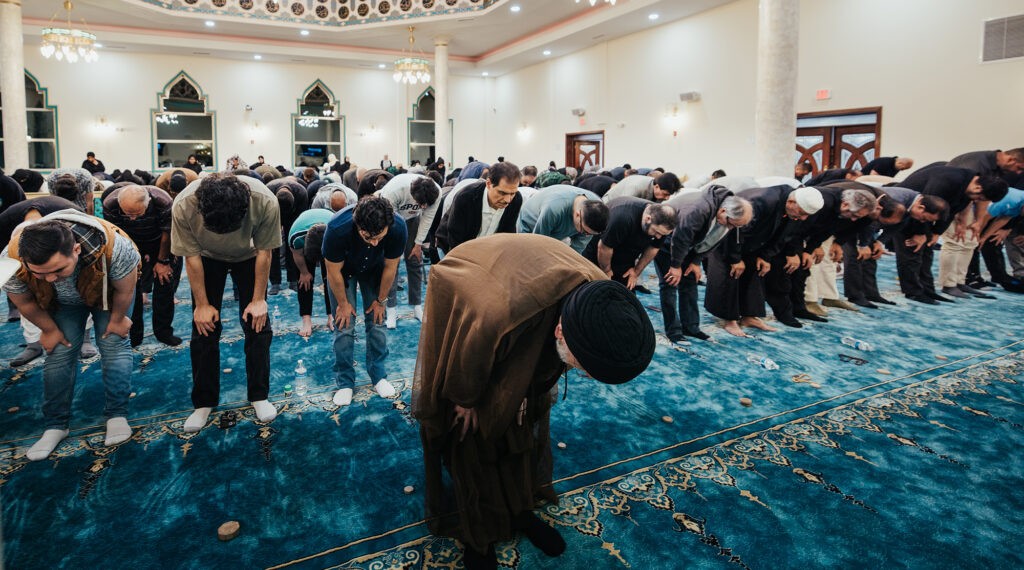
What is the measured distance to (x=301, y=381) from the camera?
3334 mm

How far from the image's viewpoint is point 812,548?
6.36 ft

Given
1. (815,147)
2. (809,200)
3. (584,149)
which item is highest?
(584,149)

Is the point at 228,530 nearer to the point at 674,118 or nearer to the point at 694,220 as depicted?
the point at 694,220

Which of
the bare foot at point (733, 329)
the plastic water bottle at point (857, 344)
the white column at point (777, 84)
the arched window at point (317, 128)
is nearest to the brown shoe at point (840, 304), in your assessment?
the plastic water bottle at point (857, 344)

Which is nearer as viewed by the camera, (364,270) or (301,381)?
(364,270)

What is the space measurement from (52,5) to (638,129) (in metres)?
11.9

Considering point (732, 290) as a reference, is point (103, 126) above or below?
above

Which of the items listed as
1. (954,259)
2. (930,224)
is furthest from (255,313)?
(954,259)

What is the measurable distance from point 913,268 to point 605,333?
5228 mm

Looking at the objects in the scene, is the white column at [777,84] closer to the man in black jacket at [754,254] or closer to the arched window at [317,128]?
the man in black jacket at [754,254]

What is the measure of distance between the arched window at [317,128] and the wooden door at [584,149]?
6457mm

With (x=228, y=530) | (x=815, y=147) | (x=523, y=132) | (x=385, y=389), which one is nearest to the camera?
(x=228, y=530)

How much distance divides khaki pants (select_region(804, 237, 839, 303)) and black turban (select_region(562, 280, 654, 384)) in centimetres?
407

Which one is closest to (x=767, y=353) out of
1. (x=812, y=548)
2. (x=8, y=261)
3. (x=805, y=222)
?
(x=805, y=222)
